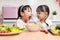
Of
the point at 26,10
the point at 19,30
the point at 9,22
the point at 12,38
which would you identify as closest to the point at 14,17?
the point at 9,22

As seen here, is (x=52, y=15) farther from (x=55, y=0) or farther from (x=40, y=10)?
(x=40, y=10)

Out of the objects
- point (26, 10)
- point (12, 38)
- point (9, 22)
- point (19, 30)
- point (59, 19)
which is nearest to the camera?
point (12, 38)

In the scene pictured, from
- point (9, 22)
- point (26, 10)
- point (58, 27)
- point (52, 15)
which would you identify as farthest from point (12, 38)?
point (52, 15)

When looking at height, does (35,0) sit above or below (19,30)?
above

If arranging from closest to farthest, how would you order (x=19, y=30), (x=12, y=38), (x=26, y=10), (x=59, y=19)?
(x=12, y=38)
(x=19, y=30)
(x=26, y=10)
(x=59, y=19)

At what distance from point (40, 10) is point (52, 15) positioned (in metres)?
0.67

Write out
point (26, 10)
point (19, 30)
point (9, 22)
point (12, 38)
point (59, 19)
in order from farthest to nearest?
1. point (59, 19)
2. point (9, 22)
3. point (26, 10)
4. point (19, 30)
5. point (12, 38)

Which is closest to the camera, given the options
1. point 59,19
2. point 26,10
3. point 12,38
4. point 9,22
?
point 12,38

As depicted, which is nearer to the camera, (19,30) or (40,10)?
(19,30)

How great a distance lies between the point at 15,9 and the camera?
3.18 metres

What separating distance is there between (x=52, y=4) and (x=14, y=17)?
2.93 feet

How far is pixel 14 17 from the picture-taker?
3201 millimetres

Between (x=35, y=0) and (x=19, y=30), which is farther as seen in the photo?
(x=35, y=0)

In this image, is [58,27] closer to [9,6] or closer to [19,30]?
[19,30]
